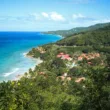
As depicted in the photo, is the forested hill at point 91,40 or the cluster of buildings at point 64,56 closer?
the cluster of buildings at point 64,56

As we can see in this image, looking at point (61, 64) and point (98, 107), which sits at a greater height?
point (98, 107)

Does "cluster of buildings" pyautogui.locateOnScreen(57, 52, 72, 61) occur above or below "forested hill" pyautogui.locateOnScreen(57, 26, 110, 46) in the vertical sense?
below

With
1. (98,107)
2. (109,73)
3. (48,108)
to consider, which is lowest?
(48,108)

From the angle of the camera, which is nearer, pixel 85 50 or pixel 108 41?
pixel 85 50

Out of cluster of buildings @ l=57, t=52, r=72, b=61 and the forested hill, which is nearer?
cluster of buildings @ l=57, t=52, r=72, b=61

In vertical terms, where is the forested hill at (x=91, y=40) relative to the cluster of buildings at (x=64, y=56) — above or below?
above

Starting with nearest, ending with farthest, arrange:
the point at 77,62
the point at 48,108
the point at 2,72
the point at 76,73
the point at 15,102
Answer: the point at 15,102 < the point at 48,108 < the point at 76,73 < the point at 2,72 < the point at 77,62

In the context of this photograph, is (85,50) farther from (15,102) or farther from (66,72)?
(15,102)

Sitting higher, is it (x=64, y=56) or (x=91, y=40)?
(x=91, y=40)

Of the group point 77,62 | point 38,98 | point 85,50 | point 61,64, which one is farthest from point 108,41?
point 38,98

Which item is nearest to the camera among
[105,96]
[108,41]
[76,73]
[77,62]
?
[105,96]

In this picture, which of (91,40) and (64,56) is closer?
(64,56)
